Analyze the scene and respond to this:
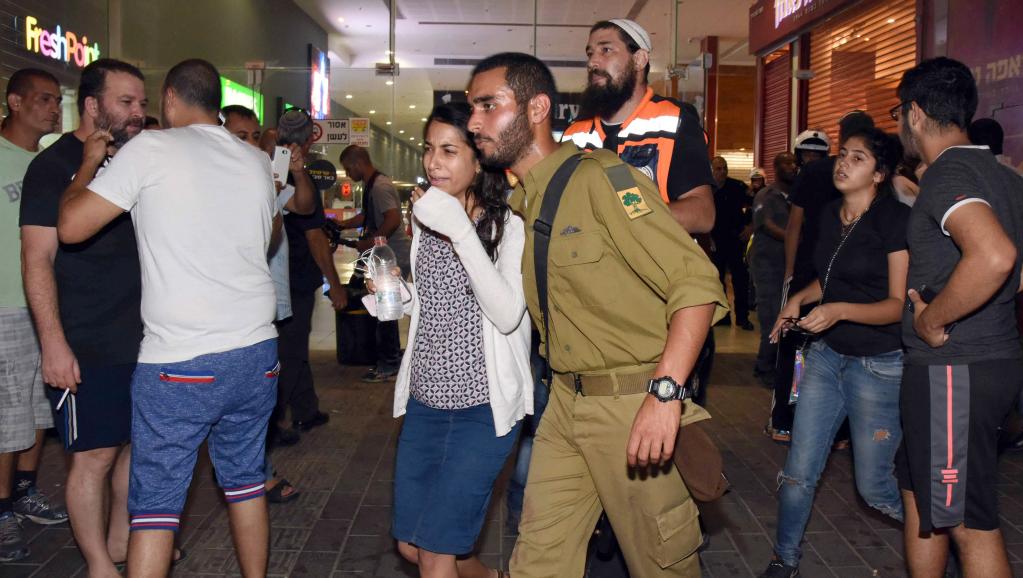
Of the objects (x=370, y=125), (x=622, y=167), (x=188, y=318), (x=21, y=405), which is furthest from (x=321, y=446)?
(x=370, y=125)

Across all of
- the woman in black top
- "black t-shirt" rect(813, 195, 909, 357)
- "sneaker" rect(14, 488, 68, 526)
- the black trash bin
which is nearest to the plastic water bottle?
the woman in black top

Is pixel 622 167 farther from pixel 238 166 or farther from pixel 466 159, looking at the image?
pixel 238 166

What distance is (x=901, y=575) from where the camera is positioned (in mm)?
4230

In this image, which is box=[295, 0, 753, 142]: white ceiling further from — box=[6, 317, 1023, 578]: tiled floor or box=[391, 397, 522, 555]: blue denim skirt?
box=[391, 397, 522, 555]: blue denim skirt

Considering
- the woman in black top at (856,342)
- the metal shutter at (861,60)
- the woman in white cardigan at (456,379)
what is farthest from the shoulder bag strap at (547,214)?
the metal shutter at (861,60)

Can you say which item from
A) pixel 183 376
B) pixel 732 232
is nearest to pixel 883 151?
pixel 183 376

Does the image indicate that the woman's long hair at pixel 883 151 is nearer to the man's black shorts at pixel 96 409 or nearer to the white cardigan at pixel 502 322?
the white cardigan at pixel 502 322

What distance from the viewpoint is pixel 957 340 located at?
308cm

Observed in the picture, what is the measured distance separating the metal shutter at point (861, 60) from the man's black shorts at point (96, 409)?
8.06 m

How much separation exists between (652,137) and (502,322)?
104 centimetres

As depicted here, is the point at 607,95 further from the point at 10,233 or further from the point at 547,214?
the point at 10,233

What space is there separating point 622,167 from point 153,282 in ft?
5.59

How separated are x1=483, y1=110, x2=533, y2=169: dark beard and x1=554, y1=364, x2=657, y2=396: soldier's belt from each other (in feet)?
2.37

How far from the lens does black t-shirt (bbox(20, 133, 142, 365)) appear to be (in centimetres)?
361
